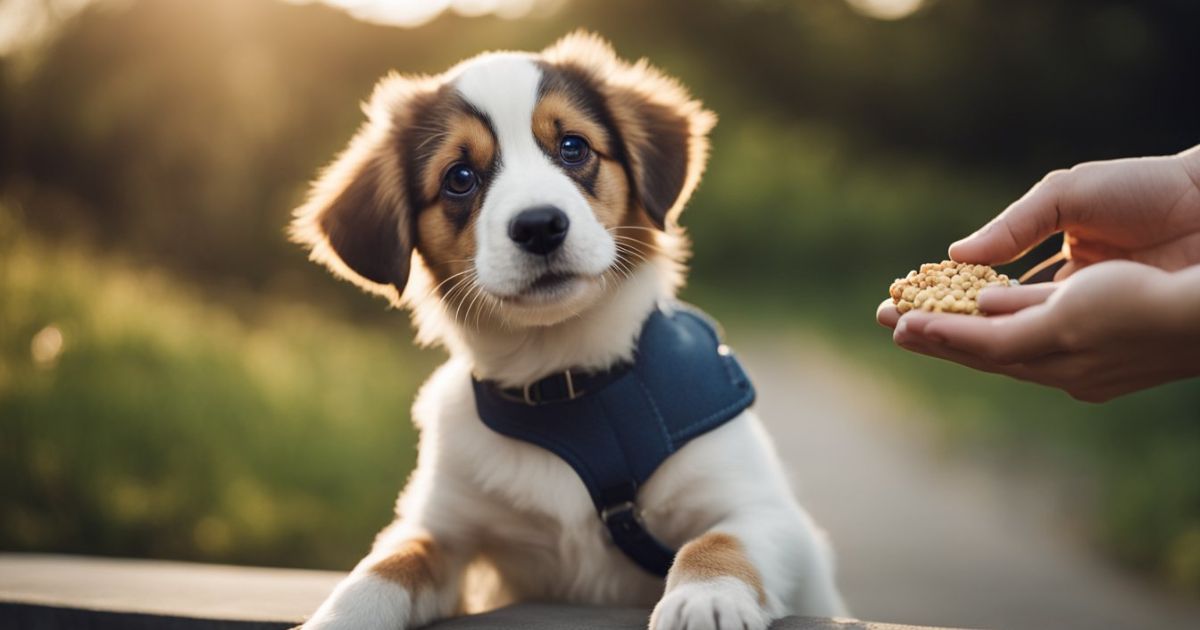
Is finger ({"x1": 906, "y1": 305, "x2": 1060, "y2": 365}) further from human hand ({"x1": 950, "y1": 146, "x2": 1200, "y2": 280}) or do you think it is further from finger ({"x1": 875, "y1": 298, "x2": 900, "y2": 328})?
human hand ({"x1": 950, "y1": 146, "x2": 1200, "y2": 280})

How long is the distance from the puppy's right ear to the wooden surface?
0.96 metres

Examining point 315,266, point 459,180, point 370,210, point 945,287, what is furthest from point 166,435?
point 945,287

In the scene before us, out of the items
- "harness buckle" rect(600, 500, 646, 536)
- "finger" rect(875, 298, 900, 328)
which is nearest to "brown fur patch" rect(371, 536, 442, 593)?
"harness buckle" rect(600, 500, 646, 536)

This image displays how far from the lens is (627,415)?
2537 mm

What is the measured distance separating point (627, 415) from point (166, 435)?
4.69m

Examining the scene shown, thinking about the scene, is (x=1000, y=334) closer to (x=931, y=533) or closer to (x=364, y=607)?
(x=364, y=607)

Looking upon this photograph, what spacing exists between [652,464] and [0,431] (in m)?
4.98

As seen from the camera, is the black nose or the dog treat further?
the black nose

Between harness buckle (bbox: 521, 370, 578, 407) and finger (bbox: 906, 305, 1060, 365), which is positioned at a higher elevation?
finger (bbox: 906, 305, 1060, 365)

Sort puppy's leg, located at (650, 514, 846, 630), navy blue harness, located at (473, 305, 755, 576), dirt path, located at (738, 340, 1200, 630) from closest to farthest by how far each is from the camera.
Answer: puppy's leg, located at (650, 514, 846, 630) → navy blue harness, located at (473, 305, 755, 576) → dirt path, located at (738, 340, 1200, 630)

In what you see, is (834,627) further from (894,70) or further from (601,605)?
(894,70)

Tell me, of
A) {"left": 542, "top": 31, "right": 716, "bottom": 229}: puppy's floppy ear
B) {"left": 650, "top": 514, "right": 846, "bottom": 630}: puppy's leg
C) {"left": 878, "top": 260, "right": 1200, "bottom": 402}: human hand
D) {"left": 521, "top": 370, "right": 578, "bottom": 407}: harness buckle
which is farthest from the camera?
{"left": 542, "top": 31, "right": 716, "bottom": 229}: puppy's floppy ear

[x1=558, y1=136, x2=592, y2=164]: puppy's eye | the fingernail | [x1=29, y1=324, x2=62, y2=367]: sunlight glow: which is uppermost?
[x1=558, y1=136, x2=592, y2=164]: puppy's eye

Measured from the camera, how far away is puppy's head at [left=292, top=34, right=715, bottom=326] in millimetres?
2451
